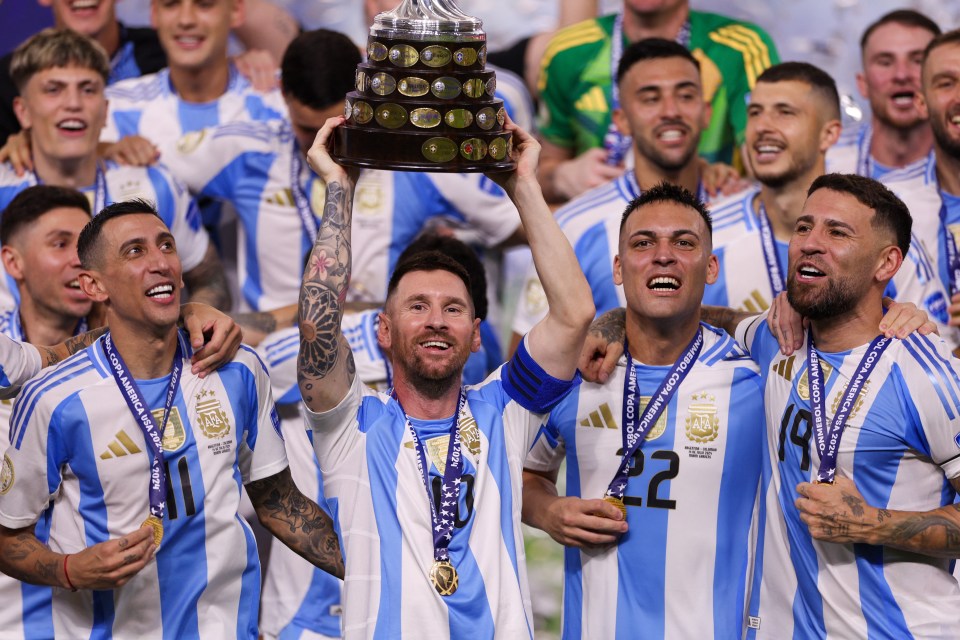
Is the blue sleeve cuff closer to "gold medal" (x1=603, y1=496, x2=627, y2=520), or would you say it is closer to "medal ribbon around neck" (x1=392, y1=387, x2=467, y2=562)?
"medal ribbon around neck" (x1=392, y1=387, x2=467, y2=562)

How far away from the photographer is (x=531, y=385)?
439 cm

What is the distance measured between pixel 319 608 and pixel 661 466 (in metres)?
1.85

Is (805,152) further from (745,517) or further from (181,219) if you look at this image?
(181,219)

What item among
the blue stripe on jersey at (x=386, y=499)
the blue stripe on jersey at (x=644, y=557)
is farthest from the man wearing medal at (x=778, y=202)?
the blue stripe on jersey at (x=386, y=499)

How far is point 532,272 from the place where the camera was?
21.0ft

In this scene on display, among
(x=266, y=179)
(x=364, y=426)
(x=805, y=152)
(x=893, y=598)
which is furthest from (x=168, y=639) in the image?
(x=805, y=152)

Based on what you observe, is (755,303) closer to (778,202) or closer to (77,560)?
(778,202)

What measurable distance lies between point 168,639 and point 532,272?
248cm

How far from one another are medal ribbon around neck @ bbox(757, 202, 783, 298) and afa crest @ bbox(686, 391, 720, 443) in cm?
118

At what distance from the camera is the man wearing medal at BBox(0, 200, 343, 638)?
4414mm

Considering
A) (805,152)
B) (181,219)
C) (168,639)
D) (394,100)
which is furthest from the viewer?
(181,219)

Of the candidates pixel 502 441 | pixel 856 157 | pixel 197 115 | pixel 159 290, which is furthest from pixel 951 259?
pixel 197 115

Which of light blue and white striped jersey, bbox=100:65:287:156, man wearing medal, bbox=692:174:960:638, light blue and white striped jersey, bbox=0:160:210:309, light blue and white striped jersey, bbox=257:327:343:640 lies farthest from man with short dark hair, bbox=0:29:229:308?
man wearing medal, bbox=692:174:960:638

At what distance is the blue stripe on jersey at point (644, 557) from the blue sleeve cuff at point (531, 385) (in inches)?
14.7
